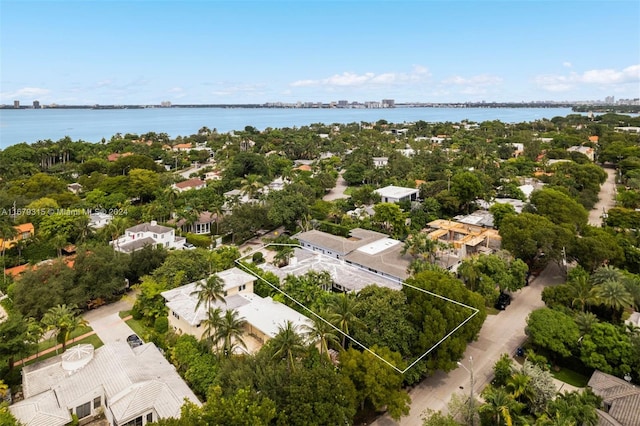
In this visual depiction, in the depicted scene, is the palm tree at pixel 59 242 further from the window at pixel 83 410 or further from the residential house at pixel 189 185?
the window at pixel 83 410

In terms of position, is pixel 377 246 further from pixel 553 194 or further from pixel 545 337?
pixel 553 194

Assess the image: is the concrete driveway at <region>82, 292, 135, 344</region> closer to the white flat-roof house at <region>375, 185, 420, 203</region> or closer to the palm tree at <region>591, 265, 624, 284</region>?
the palm tree at <region>591, 265, 624, 284</region>

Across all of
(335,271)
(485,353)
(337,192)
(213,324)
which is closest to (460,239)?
(335,271)

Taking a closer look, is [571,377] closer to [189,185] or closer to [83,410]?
[83,410]

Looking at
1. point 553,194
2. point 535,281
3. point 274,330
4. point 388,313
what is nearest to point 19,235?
point 274,330

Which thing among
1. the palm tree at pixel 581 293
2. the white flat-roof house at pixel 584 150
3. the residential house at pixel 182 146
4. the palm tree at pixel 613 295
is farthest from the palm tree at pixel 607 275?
the residential house at pixel 182 146

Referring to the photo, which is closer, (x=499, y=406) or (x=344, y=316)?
(x=499, y=406)
